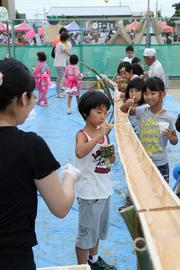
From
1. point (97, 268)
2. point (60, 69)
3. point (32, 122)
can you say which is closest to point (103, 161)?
point (97, 268)

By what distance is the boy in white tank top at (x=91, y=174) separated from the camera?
9.61 ft

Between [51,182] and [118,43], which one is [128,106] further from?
[118,43]

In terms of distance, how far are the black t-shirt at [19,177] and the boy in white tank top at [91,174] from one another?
1.22 meters

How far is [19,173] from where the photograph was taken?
1646mm

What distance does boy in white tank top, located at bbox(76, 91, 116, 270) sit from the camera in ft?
9.61

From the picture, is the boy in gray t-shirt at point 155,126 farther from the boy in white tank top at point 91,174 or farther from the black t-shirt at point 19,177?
the black t-shirt at point 19,177

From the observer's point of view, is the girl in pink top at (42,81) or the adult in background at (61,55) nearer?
the girl in pink top at (42,81)

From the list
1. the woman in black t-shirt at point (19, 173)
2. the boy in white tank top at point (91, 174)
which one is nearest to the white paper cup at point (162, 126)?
the boy in white tank top at point (91, 174)

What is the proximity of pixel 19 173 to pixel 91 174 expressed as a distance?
4.47 feet

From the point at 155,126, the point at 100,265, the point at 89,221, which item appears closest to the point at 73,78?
the point at 155,126

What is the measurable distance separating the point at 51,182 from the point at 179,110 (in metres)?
8.36

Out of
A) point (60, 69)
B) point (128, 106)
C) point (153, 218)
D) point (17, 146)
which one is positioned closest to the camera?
point (17, 146)

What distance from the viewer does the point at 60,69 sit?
42.3ft

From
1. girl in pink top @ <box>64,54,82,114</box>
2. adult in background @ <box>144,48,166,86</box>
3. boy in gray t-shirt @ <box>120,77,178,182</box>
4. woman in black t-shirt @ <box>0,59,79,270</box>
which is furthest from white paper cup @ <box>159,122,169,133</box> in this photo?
girl in pink top @ <box>64,54,82,114</box>
